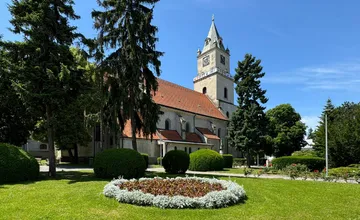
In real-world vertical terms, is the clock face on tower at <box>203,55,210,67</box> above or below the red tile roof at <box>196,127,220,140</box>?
above

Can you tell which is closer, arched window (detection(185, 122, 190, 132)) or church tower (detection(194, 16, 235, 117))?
arched window (detection(185, 122, 190, 132))

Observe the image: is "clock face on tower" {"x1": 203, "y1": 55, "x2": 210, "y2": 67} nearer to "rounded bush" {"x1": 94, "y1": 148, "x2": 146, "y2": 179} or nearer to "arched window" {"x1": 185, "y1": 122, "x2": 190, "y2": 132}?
"arched window" {"x1": 185, "y1": 122, "x2": 190, "y2": 132}

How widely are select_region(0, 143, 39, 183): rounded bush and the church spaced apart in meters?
15.1

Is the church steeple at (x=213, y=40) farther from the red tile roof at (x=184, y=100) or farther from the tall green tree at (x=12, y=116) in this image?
the tall green tree at (x=12, y=116)

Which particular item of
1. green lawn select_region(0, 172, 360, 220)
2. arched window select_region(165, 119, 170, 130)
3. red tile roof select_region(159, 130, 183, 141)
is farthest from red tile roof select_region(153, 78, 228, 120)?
green lawn select_region(0, 172, 360, 220)

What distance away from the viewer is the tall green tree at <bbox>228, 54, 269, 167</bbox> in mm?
32438

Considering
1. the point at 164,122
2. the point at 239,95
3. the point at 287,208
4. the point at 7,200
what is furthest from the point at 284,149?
the point at 7,200

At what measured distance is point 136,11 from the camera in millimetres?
17094

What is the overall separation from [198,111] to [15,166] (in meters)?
29.8

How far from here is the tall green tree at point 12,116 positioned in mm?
15446

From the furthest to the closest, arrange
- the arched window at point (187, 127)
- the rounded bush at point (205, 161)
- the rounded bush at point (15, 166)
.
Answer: the arched window at point (187, 127) → the rounded bush at point (205, 161) → the rounded bush at point (15, 166)

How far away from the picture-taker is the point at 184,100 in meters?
39.7

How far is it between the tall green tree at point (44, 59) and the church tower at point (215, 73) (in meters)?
33.3

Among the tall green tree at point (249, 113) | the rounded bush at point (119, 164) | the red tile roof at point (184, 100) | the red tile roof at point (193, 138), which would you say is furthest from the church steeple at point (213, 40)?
the rounded bush at point (119, 164)
